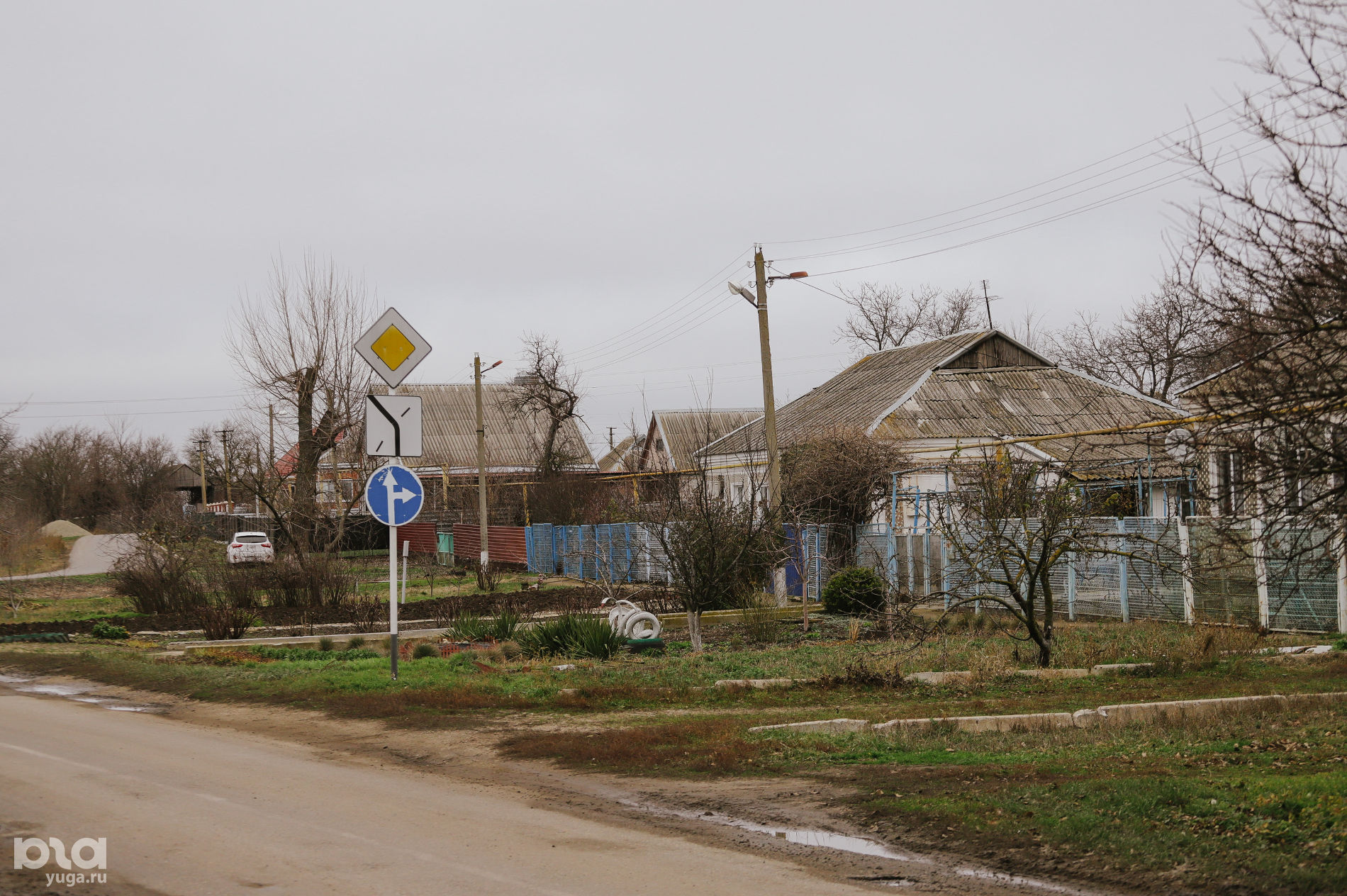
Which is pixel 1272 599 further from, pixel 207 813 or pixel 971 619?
pixel 207 813

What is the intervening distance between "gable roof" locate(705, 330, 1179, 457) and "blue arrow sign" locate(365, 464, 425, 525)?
18906 mm

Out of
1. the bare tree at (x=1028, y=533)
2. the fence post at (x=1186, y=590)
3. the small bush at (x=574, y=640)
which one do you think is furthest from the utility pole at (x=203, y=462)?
the bare tree at (x=1028, y=533)

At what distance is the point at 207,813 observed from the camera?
6.78 meters

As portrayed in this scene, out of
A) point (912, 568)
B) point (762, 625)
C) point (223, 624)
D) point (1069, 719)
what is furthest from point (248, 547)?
point (1069, 719)

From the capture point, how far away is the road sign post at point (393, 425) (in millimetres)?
12109

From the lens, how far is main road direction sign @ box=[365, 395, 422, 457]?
12094mm

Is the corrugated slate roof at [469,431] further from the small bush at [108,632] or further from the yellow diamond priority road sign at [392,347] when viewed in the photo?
the yellow diamond priority road sign at [392,347]

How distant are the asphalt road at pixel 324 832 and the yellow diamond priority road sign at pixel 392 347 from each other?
4687 millimetres

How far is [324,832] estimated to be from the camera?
6.41m

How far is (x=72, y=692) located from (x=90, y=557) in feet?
147

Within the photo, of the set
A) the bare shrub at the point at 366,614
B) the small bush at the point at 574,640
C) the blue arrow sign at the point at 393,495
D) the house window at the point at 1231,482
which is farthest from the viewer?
the bare shrub at the point at 366,614

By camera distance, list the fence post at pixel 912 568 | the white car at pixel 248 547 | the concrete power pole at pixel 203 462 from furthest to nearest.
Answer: the concrete power pole at pixel 203 462, the white car at pixel 248 547, the fence post at pixel 912 568

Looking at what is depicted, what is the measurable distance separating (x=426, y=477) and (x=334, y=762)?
58.2 metres

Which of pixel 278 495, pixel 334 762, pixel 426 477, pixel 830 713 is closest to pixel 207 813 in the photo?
pixel 334 762
